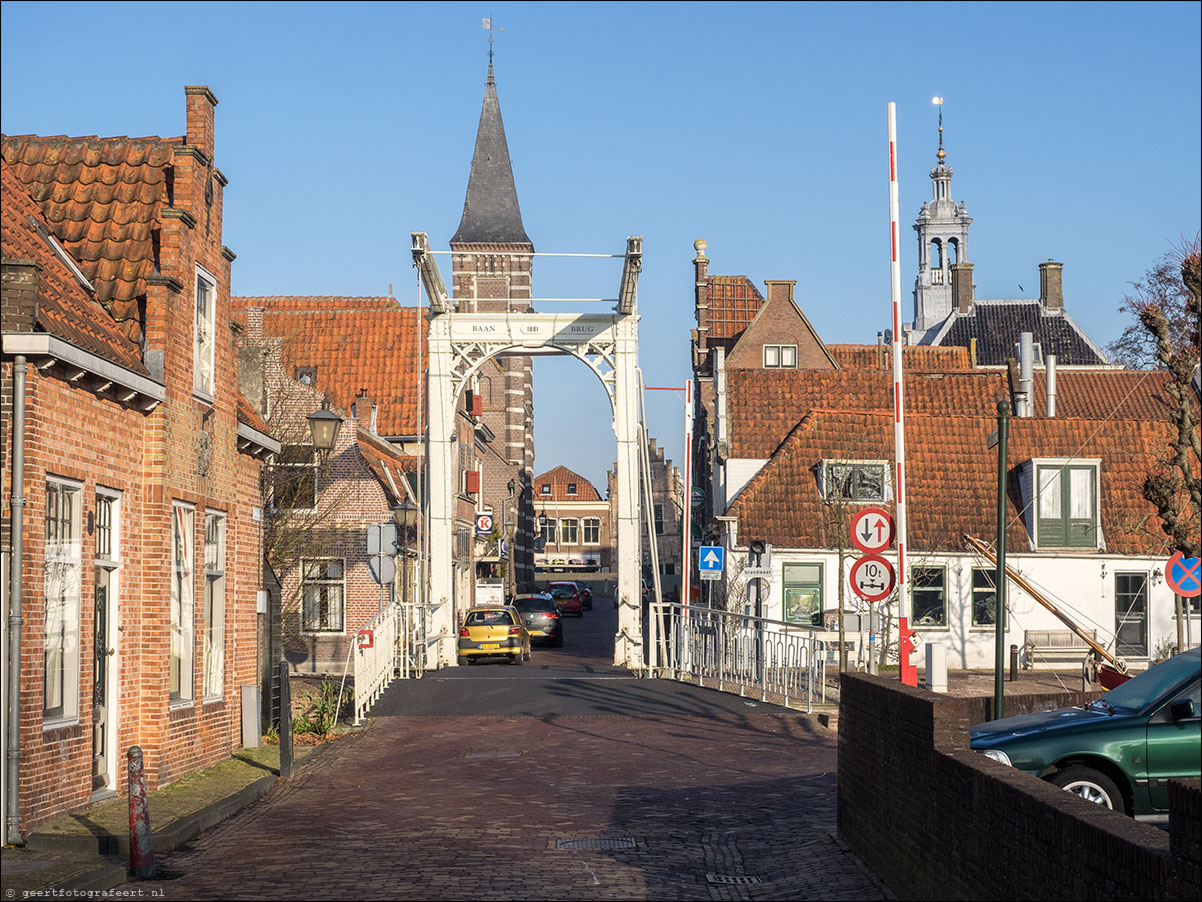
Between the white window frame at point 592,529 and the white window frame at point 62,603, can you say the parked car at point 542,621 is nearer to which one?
the white window frame at point 62,603

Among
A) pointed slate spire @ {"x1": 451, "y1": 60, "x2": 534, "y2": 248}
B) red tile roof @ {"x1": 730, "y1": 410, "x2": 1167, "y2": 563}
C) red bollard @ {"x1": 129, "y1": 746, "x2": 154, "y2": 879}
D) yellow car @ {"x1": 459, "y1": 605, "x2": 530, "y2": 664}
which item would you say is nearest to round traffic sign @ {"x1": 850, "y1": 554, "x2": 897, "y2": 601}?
red bollard @ {"x1": 129, "y1": 746, "x2": 154, "y2": 879}

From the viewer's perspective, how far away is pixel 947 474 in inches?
1475

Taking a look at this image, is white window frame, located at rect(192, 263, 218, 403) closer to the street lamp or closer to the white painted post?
the street lamp

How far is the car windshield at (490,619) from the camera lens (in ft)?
121

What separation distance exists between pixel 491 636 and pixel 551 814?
23.0 metres

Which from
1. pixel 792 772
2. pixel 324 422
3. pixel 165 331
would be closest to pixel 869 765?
pixel 792 772

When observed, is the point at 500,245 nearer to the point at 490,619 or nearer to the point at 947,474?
the point at 490,619

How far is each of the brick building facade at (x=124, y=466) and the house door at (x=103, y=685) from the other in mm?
19

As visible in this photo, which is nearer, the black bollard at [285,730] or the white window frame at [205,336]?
the black bollard at [285,730]

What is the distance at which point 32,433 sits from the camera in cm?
1198

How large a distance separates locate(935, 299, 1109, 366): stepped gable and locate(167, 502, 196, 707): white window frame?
175 ft

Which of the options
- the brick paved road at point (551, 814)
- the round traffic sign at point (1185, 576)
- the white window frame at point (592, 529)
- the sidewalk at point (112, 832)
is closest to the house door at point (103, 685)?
the sidewalk at point (112, 832)

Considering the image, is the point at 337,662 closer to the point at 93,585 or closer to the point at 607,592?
the point at 93,585

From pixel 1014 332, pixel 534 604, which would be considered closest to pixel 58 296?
pixel 534 604
